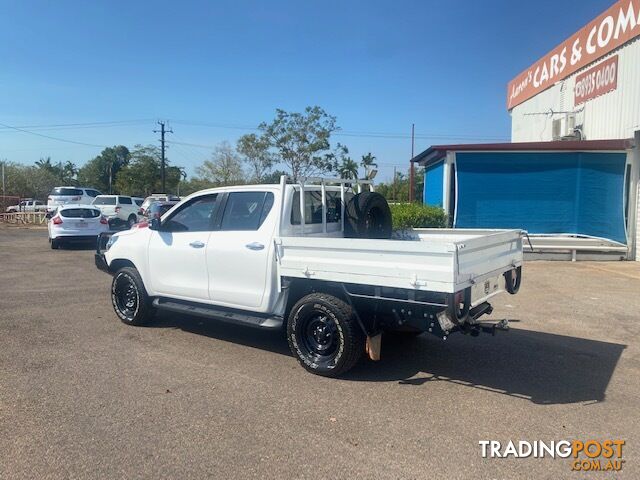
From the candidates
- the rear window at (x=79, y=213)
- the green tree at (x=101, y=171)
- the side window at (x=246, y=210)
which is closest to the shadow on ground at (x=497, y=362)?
the side window at (x=246, y=210)

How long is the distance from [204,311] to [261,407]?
2.10 meters

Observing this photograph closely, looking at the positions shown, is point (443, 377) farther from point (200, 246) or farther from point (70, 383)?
point (70, 383)

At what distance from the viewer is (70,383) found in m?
4.88

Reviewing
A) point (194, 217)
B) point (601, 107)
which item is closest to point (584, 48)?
point (601, 107)

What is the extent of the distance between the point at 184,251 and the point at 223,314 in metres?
0.98

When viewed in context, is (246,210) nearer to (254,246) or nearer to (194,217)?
(254,246)

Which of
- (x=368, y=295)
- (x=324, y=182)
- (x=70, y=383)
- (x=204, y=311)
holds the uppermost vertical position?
(x=324, y=182)

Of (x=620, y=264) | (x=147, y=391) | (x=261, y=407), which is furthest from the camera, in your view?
(x=620, y=264)

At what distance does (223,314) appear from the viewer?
5992mm

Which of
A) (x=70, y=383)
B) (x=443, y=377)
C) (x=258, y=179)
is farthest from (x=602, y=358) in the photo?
(x=258, y=179)

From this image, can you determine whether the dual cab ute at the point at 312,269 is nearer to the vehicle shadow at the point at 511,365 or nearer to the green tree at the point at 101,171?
the vehicle shadow at the point at 511,365

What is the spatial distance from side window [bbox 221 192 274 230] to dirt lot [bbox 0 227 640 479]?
1.43m
